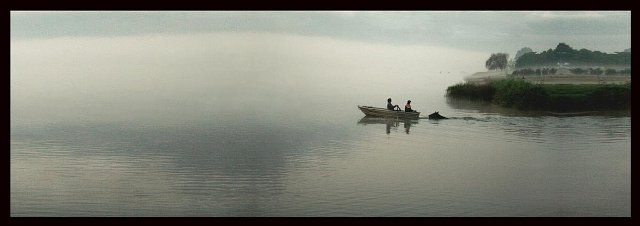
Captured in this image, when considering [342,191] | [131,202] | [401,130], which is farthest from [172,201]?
[401,130]

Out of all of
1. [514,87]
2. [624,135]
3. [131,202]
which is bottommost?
[131,202]

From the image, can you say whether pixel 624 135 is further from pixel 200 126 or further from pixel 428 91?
pixel 200 126

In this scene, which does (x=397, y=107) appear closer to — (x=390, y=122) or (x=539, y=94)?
(x=390, y=122)

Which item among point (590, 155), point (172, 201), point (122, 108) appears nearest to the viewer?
point (172, 201)

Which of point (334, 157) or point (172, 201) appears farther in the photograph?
point (334, 157)

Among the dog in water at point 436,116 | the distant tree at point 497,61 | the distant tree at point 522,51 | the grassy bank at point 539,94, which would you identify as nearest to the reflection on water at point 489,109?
the grassy bank at point 539,94

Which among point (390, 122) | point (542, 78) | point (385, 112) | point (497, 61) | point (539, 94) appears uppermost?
point (497, 61)

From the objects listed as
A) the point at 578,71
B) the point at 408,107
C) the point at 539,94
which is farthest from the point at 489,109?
the point at 578,71

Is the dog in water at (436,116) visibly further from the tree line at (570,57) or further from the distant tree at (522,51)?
the distant tree at (522,51)
